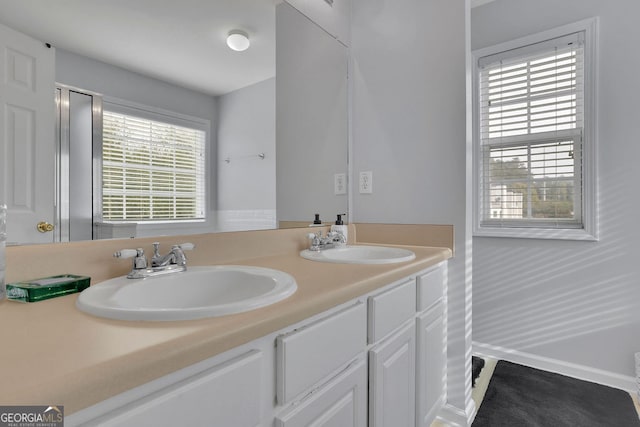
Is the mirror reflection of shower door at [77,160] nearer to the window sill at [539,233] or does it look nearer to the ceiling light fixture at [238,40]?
the ceiling light fixture at [238,40]

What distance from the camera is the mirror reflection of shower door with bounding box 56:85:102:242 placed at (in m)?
0.87

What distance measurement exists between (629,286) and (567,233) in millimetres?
412

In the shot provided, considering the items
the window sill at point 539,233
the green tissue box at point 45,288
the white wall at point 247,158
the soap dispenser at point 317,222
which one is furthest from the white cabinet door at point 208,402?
the window sill at point 539,233

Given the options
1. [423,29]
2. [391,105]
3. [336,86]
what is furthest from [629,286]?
[336,86]

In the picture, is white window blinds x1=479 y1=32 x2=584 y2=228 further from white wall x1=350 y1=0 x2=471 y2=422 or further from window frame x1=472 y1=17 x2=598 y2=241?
white wall x1=350 y1=0 x2=471 y2=422

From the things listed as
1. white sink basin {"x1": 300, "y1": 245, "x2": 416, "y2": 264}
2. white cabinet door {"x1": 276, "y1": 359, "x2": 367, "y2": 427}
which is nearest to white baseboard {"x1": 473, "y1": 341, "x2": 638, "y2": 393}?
white sink basin {"x1": 300, "y1": 245, "x2": 416, "y2": 264}

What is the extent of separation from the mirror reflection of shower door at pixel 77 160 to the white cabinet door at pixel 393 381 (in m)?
0.89

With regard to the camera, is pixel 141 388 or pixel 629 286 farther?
pixel 629 286

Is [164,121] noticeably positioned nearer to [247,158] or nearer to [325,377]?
[247,158]

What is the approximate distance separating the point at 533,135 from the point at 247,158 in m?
1.95

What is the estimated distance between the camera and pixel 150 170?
105 cm

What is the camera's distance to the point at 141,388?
0.46 meters

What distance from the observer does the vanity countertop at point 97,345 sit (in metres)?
0.39

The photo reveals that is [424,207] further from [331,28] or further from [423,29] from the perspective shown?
[331,28]
